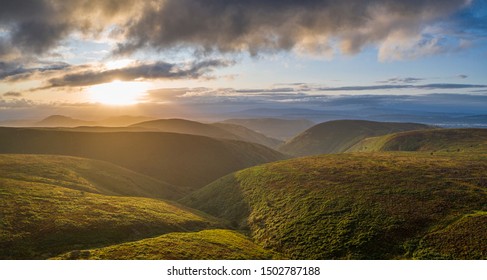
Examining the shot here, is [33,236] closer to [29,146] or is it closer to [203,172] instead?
[203,172]

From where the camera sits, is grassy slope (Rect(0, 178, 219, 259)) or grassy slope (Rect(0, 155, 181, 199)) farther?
grassy slope (Rect(0, 155, 181, 199))

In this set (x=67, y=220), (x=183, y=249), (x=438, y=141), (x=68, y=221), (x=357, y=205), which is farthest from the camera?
(x=438, y=141)

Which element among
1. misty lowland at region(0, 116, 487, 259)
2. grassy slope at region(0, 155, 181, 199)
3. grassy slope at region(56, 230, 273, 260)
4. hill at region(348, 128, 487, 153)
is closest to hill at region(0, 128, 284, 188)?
grassy slope at region(0, 155, 181, 199)

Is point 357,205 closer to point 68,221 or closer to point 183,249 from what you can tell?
point 183,249

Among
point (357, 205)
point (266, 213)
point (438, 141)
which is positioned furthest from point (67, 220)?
point (438, 141)

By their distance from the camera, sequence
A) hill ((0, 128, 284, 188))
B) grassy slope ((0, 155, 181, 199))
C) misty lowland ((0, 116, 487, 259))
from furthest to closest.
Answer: hill ((0, 128, 284, 188)) < grassy slope ((0, 155, 181, 199)) < misty lowland ((0, 116, 487, 259))

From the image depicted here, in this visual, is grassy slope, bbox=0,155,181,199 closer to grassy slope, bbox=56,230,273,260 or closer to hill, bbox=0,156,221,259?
hill, bbox=0,156,221,259
